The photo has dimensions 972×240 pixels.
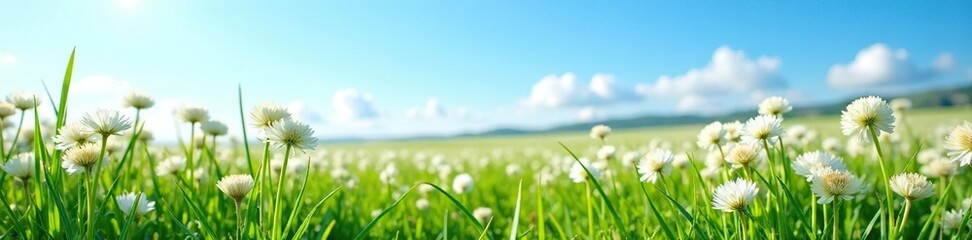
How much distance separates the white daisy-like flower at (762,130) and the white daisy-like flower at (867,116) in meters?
0.16

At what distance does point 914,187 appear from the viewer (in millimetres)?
1497

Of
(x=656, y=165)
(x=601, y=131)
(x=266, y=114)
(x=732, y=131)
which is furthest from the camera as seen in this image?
(x=601, y=131)

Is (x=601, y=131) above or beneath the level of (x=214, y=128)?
beneath

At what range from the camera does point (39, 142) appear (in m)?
1.59

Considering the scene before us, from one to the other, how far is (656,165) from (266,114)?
117 cm

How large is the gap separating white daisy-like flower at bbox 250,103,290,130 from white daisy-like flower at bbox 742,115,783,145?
1283 millimetres

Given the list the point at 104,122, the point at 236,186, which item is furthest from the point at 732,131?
the point at 104,122

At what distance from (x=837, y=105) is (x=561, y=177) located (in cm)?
22296

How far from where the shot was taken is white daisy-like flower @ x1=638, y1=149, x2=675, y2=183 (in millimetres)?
1904

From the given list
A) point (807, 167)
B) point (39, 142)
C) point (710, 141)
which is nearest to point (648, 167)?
point (710, 141)

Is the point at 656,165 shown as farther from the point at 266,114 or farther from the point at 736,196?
the point at 266,114

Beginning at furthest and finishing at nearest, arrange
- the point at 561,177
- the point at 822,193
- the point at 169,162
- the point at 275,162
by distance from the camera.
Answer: the point at 561,177 < the point at 275,162 < the point at 169,162 < the point at 822,193

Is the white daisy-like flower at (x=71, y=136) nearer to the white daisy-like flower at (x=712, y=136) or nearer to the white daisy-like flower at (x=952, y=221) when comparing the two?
the white daisy-like flower at (x=712, y=136)

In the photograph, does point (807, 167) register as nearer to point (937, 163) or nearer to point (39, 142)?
point (937, 163)
